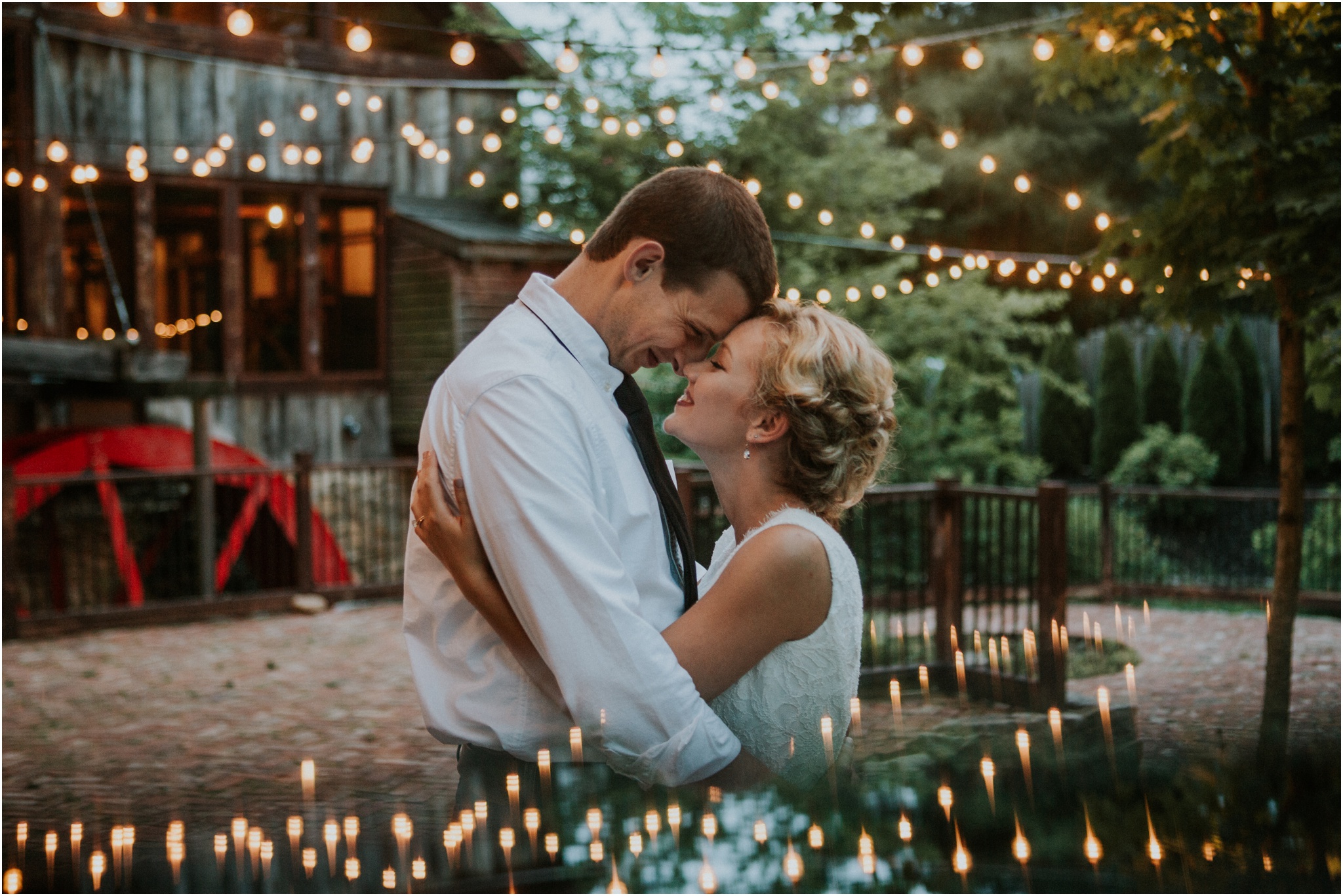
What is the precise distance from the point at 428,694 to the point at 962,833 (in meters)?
1.16

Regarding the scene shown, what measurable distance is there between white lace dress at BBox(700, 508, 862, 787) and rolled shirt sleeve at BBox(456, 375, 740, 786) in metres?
0.34

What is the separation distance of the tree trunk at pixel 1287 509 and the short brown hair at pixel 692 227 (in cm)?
408

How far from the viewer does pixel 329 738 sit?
6.52 m

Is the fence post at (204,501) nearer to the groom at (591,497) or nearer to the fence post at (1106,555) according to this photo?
the fence post at (1106,555)

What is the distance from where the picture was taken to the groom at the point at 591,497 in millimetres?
1611

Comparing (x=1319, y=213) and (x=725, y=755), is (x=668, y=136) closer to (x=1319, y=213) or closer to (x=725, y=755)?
(x=1319, y=213)

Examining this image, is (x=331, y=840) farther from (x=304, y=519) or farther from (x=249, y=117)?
(x=249, y=117)

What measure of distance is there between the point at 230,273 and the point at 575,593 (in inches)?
494

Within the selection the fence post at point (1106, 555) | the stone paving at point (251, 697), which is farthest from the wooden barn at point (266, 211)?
the fence post at point (1106, 555)

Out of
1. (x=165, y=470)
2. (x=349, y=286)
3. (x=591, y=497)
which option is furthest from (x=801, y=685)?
(x=349, y=286)

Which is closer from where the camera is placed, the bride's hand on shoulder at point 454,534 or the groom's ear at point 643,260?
the bride's hand on shoulder at point 454,534

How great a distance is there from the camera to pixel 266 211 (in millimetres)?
13383

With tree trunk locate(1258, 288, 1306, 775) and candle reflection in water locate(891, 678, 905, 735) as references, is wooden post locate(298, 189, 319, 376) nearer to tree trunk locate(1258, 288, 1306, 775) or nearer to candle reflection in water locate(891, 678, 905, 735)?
tree trunk locate(1258, 288, 1306, 775)

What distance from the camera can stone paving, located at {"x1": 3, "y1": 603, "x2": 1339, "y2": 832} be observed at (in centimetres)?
547
